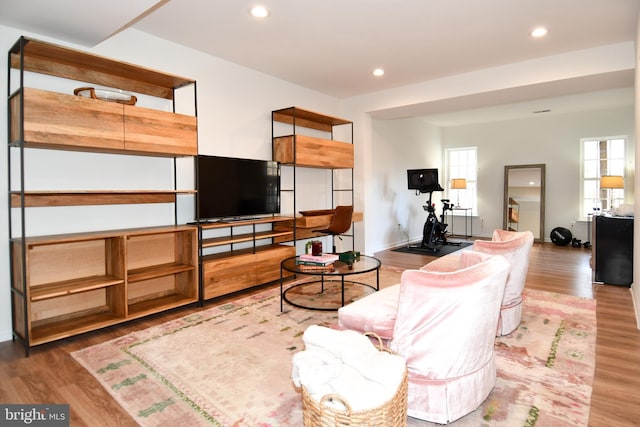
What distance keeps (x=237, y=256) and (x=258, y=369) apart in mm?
1844

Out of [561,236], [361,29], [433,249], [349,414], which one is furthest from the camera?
[561,236]

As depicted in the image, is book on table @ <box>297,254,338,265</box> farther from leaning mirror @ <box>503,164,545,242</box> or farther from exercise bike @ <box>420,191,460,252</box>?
leaning mirror @ <box>503,164,545,242</box>

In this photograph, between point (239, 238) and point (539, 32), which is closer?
point (539, 32)

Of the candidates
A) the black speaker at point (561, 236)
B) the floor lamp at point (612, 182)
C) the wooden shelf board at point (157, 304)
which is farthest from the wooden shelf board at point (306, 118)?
the black speaker at point (561, 236)

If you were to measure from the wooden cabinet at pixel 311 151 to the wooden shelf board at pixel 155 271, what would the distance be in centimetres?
152

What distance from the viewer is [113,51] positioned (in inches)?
138

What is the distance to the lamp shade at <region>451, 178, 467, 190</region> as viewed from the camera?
8883mm

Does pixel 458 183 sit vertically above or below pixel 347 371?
above

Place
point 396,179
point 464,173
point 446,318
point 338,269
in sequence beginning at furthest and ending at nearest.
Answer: point 464,173
point 396,179
point 338,269
point 446,318

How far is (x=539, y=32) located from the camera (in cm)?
376

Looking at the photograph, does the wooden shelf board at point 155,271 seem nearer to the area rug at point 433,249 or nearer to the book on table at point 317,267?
the book on table at point 317,267

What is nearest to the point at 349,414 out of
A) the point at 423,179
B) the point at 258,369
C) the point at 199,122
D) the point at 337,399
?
the point at 337,399

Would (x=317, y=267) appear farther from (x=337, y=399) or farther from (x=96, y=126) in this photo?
(x=96, y=126)

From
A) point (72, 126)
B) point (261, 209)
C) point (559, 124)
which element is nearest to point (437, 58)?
point (261, 209)
